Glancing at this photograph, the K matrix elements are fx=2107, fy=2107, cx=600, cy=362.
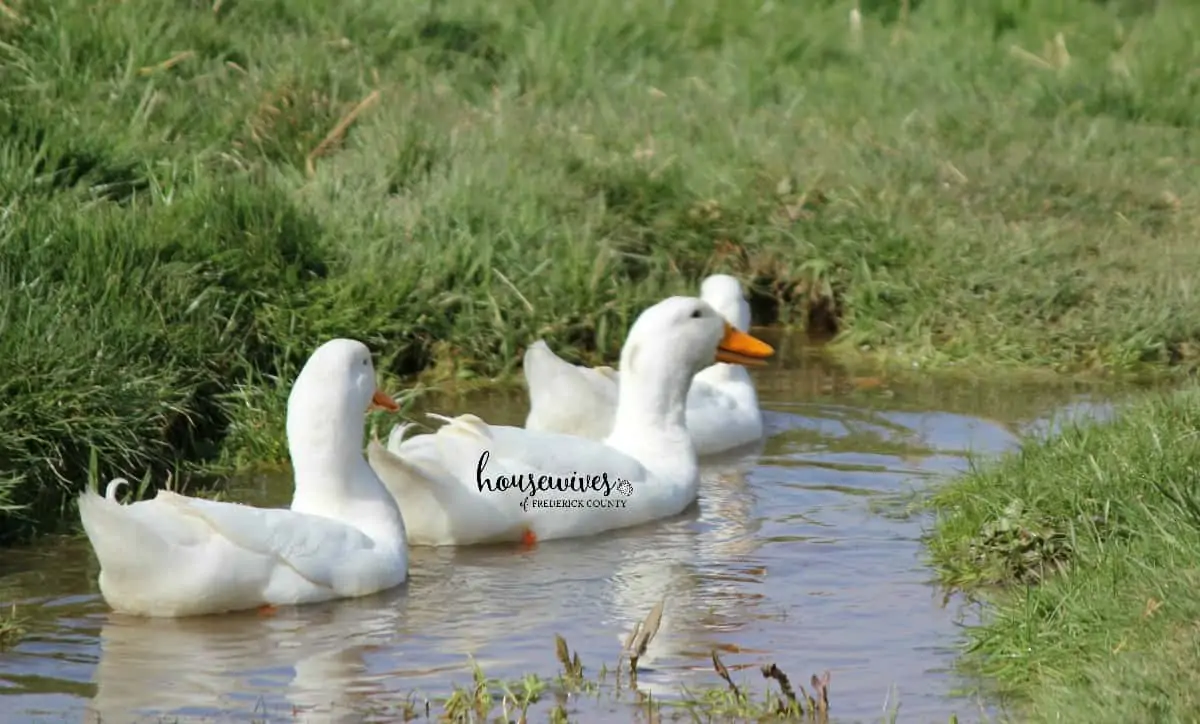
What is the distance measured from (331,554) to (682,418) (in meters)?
2.11

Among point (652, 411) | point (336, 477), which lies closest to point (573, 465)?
point (652, 411)

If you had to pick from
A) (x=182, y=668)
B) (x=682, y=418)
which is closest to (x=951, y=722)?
(x=182, y=668)

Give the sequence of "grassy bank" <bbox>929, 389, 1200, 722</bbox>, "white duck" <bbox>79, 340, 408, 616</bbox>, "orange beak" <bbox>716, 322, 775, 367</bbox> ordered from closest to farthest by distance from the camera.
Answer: "grassy bank" <bbox>929, 389, 1200, 722</bbox> → "white duck" <bbox>79, 340, 408, 616</bbox> → "orange beak" <bbox>716, 322, 775, 367</bbox>

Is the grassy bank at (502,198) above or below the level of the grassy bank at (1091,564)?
above

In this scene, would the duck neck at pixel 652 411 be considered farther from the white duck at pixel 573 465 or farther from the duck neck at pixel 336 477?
the duck neck at pixel 336 477

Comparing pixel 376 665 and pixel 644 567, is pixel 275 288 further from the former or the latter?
pixel 376 665

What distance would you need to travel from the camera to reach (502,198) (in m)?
10.1

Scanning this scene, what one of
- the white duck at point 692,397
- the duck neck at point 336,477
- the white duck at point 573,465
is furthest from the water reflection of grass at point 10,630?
the white duck at point 692,397

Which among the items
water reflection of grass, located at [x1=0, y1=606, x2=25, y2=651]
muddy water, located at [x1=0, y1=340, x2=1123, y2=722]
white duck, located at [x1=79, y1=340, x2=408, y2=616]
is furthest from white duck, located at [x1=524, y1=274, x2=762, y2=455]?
water reflection of grass, located at [x1=0, y1=606, x2=25, y2=651]

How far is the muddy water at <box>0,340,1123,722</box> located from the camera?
5461 millimetres

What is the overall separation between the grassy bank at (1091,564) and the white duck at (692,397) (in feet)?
4.90

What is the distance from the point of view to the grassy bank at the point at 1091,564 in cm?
487

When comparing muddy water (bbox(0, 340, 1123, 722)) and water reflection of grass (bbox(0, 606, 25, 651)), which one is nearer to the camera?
muddy water (bbox(0, 340, 1123, 722))

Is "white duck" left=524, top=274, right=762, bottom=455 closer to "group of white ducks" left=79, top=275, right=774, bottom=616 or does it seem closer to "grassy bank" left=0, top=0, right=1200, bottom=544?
"group of white ducks" left=79, top=275, right=774, bottom=616
